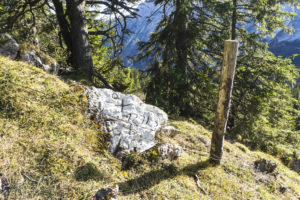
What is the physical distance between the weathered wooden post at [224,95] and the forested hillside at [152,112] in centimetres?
3

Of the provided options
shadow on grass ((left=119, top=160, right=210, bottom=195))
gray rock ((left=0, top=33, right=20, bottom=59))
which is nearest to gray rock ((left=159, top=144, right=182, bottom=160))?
shadow on grass ((left=119, top=160, right=210, bottom=195))

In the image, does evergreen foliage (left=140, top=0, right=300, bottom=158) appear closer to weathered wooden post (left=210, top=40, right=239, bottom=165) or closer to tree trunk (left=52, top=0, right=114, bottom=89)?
tree trunk (left=52, top=0, right=114, bottom=89)

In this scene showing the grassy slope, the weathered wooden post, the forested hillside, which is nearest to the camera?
the grassy slope

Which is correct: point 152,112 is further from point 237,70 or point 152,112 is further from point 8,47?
point 237,70

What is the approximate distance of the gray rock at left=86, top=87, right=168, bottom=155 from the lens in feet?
14.6

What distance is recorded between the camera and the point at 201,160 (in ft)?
17.2

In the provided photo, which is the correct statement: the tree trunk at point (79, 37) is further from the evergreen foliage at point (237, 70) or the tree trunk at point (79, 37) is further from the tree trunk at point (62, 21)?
the evergreen foliage at point (237, 70)

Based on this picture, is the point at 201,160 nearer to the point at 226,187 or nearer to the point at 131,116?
the point at 226,187

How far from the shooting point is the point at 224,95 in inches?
182

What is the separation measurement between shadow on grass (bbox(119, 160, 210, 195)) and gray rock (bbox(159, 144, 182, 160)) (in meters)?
0.26

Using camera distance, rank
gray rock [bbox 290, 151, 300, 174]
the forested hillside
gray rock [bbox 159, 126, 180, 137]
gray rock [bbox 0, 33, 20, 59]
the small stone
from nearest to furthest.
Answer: the forested hillside < the small stone < gray rock [bbox 0, 33, 20, 59] < gray rock [bbox 159, 126, 180, 137] < gray rock [bbox 290, 151, 300, 174]

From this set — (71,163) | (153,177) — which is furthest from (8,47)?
(153,177)

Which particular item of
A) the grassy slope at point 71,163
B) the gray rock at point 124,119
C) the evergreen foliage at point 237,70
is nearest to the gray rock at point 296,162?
the evergreen foliage at point 237,70

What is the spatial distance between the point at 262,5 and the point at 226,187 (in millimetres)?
7596
